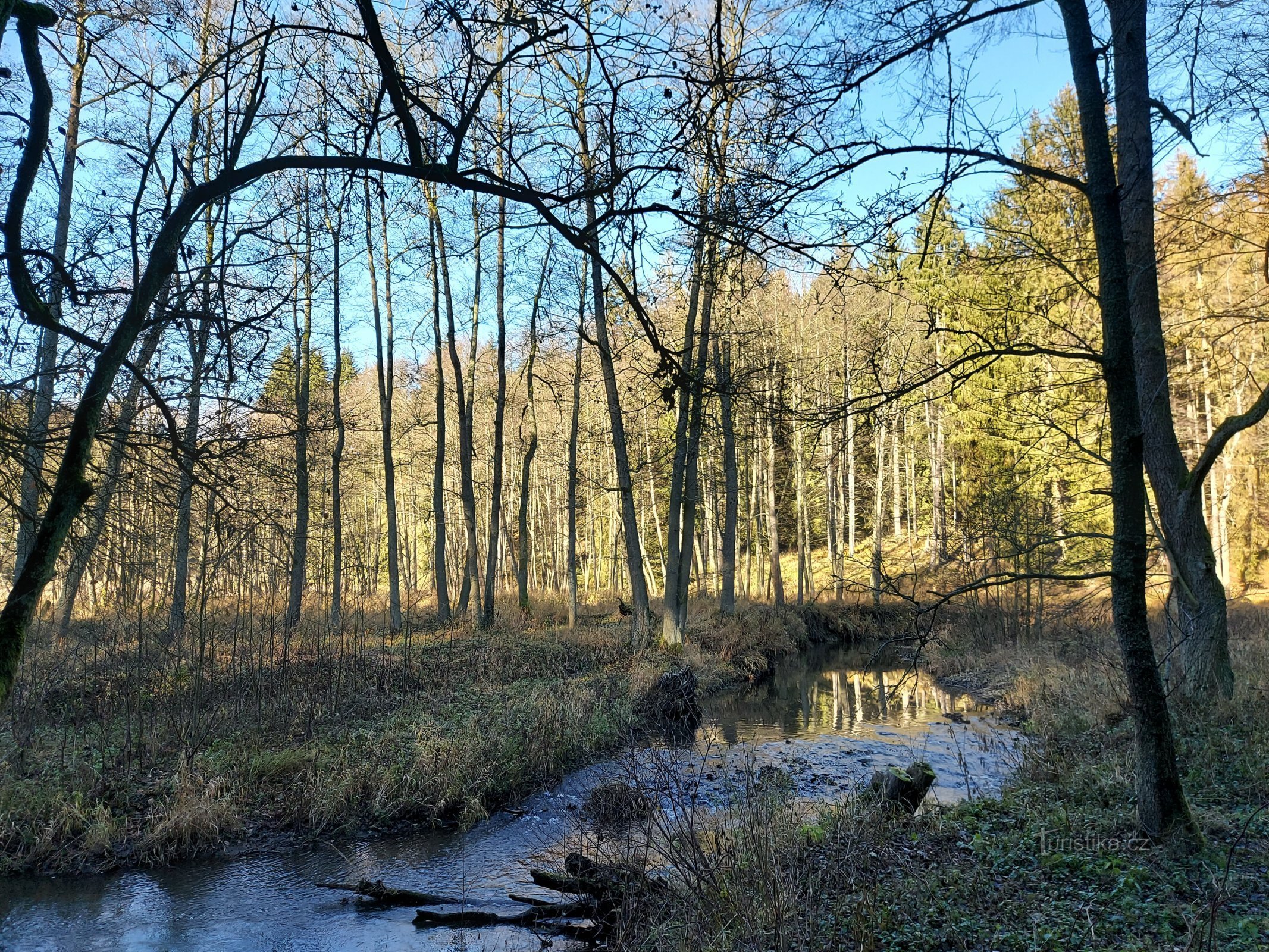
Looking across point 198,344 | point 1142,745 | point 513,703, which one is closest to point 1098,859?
point 1142,745

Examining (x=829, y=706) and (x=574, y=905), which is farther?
(x=829, y=706)

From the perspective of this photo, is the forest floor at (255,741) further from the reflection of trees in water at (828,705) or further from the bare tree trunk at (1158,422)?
the bare tree trunk at (1158,422)

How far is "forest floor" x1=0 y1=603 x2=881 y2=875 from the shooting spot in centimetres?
815

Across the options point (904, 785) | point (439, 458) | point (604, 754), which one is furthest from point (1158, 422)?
point (439, 458)

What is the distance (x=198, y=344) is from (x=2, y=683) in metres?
2.38

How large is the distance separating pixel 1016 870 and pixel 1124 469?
2874 millimetres

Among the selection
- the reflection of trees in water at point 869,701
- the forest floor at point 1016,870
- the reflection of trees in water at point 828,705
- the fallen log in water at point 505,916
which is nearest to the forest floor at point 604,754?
the forest floor at point 1016,870

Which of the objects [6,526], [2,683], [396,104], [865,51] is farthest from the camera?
[6,526]

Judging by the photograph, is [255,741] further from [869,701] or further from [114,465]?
[869,701]

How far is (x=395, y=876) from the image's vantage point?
7.64m

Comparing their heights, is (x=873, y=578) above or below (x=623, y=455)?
below

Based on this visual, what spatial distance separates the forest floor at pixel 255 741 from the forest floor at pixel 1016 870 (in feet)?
5.56

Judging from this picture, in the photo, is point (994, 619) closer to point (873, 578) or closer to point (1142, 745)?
point (873, 578)

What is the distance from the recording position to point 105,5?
522 centimetres
